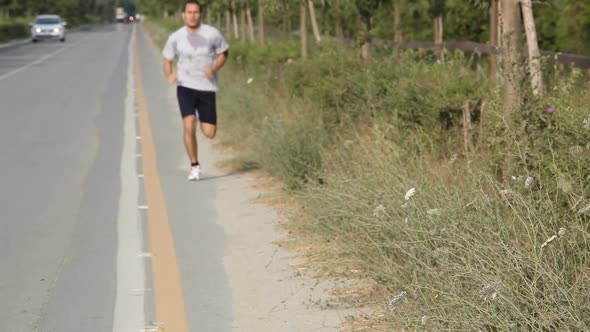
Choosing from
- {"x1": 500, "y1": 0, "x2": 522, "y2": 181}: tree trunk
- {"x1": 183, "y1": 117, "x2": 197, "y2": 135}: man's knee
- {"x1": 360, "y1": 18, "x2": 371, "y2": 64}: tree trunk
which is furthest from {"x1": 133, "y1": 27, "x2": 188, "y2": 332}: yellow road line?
{"x1": 360, "y1": 18, "x2": 371, "y2": 64}: tree trunk

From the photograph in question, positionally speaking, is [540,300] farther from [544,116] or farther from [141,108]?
[141,108]

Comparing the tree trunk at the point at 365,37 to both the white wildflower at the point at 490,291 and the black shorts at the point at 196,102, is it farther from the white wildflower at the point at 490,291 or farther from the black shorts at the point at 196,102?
the white wildflower at the point at 490,291

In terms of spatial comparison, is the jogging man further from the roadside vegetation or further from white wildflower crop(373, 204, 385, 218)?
white wildflower crop(373, 204, 385, 218)

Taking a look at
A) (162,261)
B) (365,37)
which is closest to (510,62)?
(162,261)

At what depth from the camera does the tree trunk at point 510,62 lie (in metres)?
8.09

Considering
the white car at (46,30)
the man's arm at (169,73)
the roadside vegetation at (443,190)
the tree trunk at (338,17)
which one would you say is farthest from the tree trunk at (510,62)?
the white car at (46,30)

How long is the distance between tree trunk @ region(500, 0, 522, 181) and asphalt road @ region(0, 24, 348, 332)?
1550 mm

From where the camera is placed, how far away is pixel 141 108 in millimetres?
22516

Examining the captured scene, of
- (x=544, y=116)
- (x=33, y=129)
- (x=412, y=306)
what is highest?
(x=544, y=116)

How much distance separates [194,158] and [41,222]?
8.62 ft

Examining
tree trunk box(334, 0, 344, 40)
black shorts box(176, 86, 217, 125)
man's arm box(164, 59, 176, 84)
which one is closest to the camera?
man's arm box(164, 59, 176, 84)

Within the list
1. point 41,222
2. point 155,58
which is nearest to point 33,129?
point 41,222

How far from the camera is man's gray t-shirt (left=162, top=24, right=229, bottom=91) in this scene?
41.0 feet

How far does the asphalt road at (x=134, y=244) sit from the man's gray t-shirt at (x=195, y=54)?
948 mm
